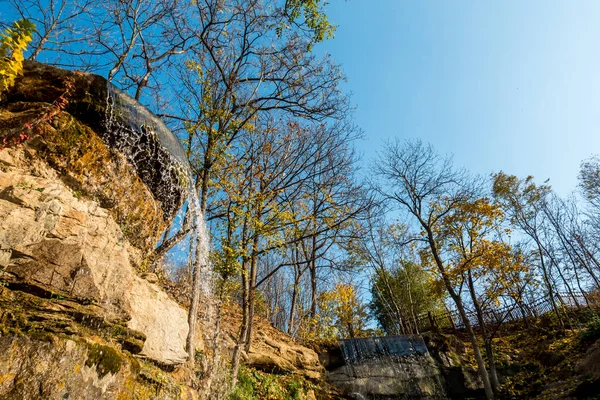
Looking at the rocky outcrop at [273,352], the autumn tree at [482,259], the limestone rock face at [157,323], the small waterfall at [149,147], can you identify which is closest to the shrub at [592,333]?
the autumn tree at [482,259]

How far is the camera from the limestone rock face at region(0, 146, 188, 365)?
3.22 m

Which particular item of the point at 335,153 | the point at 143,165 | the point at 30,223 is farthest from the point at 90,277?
the point at 335,153

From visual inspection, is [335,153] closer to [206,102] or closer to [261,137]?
[261,137]

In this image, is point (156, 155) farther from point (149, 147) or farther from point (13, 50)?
point (13, 50)

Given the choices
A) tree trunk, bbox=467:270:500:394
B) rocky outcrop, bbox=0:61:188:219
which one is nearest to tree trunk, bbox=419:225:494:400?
tree trunk, bbox=467:270:500:394

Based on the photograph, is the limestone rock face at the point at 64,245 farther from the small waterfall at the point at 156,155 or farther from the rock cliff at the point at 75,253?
the small waterfall at the point at 156,155

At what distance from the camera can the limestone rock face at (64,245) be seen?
3221 mm

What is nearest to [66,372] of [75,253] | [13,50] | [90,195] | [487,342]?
[75,253]

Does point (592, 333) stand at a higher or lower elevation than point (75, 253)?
lower

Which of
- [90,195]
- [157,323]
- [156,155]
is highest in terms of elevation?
[156,155]

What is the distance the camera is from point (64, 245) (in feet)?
11.6

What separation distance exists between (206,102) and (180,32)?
2417mm

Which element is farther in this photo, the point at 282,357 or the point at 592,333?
the point at 592,333

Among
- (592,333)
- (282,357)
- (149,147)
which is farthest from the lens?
(592,333)
